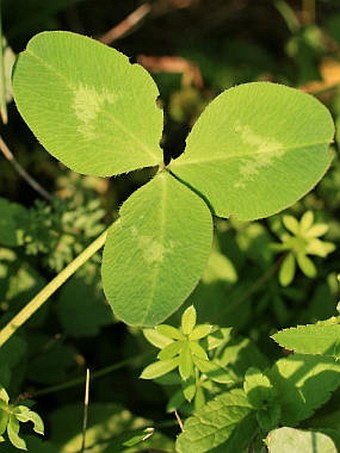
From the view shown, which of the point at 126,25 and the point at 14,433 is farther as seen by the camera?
the point at 126,25

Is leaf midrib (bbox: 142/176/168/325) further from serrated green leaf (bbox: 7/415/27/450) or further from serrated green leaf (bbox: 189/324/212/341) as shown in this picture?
serrated green leaf (bbox: 7/415/27/450)

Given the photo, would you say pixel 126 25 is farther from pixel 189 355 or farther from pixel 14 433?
pixel 14 433

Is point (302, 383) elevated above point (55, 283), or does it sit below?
below

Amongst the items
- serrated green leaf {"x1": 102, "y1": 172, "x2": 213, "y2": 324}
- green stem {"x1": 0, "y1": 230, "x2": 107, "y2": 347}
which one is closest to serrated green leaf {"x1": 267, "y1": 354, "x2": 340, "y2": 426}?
serrated green leaf {"x1": 102, "y1": 172, "x2": 213, "y2": 324}

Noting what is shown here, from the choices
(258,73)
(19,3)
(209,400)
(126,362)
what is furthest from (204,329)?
(258,73)

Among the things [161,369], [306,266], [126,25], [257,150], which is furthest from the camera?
[126,25]

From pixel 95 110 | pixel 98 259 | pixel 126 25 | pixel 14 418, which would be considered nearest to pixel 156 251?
pixel 95 110
